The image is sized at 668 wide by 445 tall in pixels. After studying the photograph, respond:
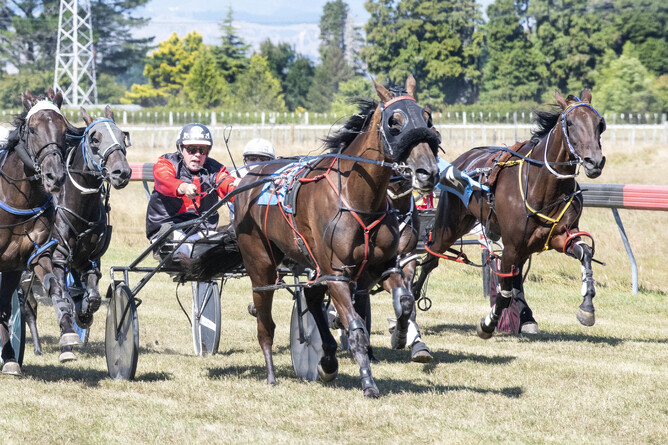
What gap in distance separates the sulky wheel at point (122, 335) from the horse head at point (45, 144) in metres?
1.37

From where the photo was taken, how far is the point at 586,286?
29.3 ft

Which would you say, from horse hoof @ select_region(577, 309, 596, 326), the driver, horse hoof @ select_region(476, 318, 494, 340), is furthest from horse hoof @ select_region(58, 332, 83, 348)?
horse hoof @ select_region(577, 309, 596, 326)

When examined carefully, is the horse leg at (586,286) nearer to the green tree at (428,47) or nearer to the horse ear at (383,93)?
the horse ear at (383,93)

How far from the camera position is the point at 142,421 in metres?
6.42

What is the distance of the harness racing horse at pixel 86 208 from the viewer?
7.78 metres

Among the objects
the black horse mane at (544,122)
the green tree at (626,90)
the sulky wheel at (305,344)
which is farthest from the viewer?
the green tree at (626,90)

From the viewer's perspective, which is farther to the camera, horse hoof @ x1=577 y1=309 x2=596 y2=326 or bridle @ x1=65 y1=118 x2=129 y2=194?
horse hoof @ x1=577 y1=309 x2=596 y2=326

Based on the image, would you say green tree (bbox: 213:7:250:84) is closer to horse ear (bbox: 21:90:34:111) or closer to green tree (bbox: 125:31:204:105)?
green tree (bbox: 125:31:204:105)

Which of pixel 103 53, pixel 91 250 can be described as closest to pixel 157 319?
pixel 91 250

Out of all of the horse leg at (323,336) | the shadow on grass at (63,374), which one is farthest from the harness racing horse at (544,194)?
the shadow on grass at (63,374)

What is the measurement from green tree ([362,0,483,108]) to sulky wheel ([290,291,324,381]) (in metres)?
64.4

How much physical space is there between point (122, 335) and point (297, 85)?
7835 cm

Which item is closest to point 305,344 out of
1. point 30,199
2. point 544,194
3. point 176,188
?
point 176,188

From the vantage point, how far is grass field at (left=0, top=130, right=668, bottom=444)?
608cm
